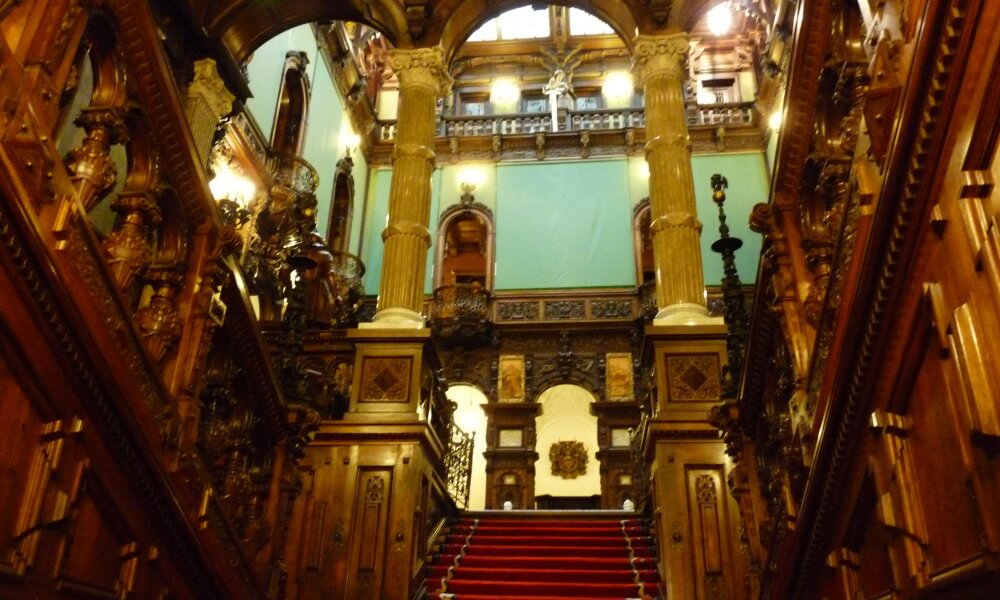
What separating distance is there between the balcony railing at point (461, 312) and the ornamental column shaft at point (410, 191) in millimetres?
5944

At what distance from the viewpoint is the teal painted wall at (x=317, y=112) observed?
1282 centimetres

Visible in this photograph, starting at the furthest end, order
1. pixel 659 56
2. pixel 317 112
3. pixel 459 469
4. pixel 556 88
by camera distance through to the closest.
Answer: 1. pixel 556 88
2. pixel 317 112
3. pixel 459 469
4. pixel 659 56

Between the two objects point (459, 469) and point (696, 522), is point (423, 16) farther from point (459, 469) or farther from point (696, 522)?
point (696, 522)

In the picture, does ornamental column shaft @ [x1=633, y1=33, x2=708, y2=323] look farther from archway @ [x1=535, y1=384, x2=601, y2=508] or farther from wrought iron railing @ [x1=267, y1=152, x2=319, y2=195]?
archway @ [x1=535, y1=384, x2=601, y2=508]

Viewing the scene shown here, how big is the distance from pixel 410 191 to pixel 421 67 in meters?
1.83

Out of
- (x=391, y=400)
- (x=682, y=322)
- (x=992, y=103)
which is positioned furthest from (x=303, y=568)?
(x=992, y=103)

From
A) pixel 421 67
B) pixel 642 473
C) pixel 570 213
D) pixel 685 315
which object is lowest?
pixel 642 473

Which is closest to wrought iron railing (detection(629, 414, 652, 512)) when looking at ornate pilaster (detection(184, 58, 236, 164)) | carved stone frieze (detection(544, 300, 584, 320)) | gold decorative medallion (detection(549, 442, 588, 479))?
carved stone frieze (detection(544, 300, 584, 320))

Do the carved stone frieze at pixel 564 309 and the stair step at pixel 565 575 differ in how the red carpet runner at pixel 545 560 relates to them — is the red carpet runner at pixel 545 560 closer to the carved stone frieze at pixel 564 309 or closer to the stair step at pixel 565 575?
the stair step at pixel 565 575

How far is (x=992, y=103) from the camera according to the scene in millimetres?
1899

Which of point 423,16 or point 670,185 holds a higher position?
point 423,16

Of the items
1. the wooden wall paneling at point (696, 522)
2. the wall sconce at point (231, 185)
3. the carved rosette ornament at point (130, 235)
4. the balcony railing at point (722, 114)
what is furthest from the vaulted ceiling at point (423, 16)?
the balcony railing at point (722, 114)

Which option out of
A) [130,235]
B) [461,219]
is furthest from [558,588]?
[461,219]

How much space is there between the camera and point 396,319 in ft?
27.7
